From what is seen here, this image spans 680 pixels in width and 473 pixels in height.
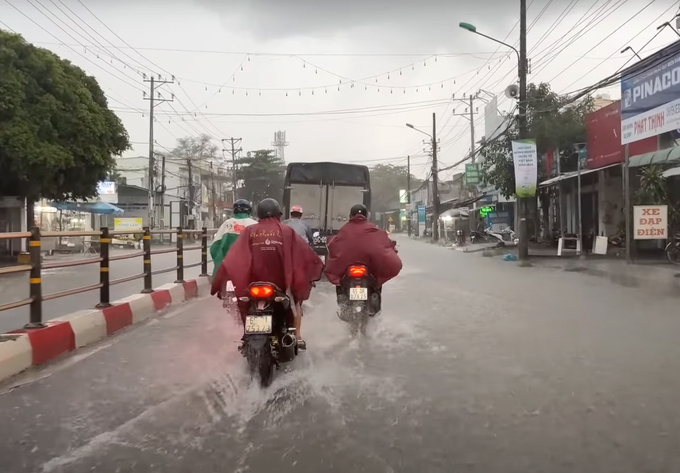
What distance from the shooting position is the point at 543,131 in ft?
93.0

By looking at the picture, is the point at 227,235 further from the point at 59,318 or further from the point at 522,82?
the point at 522,82

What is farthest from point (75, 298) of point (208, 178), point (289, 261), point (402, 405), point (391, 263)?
point (208, 178)

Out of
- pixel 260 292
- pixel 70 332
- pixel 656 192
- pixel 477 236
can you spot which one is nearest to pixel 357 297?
pixel 260 292

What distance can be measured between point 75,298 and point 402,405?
9.67m

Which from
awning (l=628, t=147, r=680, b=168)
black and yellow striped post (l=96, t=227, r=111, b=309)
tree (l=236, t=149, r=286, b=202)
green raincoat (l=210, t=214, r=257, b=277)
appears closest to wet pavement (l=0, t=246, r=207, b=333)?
black and yellow striped post (l=96, t=227, r=111, b=309)

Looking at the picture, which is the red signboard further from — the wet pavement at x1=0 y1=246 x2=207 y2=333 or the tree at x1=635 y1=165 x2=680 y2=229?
the wet pavement at x1=0 y1=246 x2=207 y2=333

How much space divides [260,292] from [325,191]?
1264cm

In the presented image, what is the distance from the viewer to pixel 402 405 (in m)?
→ 4.87

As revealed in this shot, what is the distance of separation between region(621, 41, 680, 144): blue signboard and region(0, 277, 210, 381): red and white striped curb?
39.0 ft

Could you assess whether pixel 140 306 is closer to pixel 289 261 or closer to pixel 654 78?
pixel 289 261

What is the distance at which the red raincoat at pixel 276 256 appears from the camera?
5.55 metres

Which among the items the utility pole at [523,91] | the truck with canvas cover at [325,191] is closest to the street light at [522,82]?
the utility pole at [523,91]

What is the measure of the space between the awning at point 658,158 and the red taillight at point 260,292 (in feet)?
51.7

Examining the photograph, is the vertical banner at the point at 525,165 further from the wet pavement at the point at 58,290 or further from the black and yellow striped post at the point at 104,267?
the black and yellow striped post at the point at 104,267
